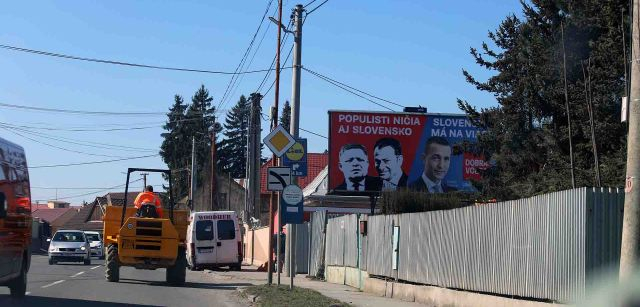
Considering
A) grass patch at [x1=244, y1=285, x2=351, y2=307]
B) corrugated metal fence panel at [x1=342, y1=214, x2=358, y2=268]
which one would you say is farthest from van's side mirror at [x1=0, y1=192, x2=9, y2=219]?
corrugated metal fence panel at [x1=342, y1=214, x2=358, y2=268]

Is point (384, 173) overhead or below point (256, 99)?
below

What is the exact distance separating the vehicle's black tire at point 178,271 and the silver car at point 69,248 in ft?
53.8

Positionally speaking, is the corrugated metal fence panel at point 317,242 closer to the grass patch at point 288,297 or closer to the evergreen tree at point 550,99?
the evergreen tree at point 550,99

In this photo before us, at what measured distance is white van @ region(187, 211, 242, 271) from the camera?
33.3 meters

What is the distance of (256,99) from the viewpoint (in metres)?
41.7

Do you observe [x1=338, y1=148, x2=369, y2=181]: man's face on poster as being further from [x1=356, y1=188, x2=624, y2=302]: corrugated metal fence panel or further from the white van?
[x1=356, y1=188, x2=624, y2=302]: corrugated metal fence panel

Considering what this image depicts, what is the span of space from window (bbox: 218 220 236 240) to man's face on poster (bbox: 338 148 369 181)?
5.55 metres

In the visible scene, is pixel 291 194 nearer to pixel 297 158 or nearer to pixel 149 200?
pixel 297 158

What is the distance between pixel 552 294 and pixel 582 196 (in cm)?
155

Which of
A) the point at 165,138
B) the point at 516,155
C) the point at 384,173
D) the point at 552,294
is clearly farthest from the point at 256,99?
the point at 165,138

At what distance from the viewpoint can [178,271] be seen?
23.5 m

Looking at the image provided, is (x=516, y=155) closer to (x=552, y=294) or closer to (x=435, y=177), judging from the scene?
(x=435, y=177)

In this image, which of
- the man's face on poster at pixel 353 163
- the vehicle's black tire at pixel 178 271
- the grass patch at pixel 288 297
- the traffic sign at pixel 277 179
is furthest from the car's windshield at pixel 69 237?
the traffic sign at pixel 277 179

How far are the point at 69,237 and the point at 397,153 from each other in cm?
1561
